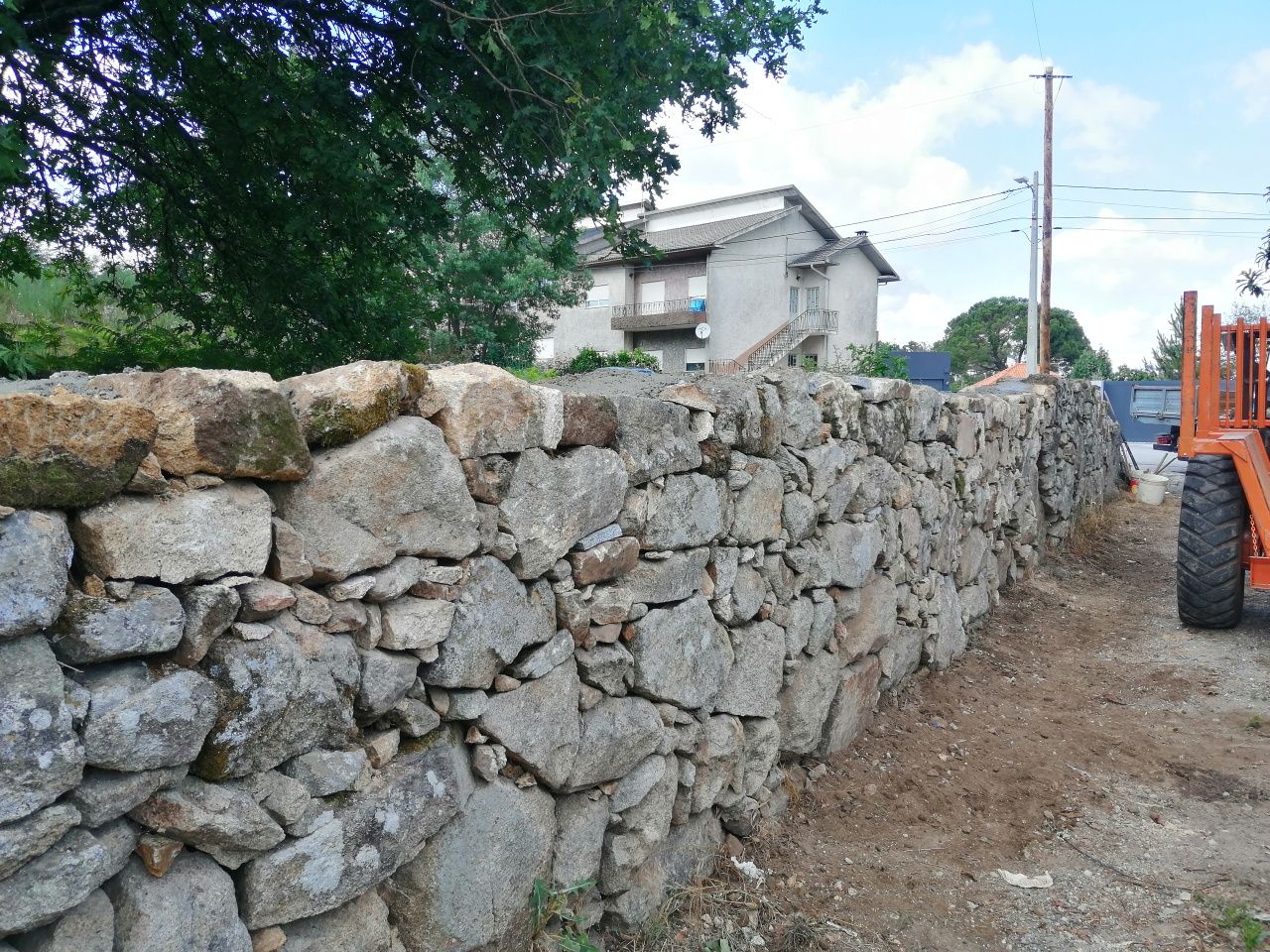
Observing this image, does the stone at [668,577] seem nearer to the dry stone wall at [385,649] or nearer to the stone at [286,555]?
the dry stone wall at [385,649]

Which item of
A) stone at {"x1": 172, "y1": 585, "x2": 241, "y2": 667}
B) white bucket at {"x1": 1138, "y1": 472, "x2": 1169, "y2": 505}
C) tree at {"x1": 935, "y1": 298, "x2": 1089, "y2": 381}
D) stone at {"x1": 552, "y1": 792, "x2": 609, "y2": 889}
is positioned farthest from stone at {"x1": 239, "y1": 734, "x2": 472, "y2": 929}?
tree at {"x1": 935, "y1": 298, "x2": 1089, "y2": 381}

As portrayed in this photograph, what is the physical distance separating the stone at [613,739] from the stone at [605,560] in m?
0.43

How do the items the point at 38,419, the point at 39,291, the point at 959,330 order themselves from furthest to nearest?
the point at 959,330, the point at 39,291, the point at 38,419

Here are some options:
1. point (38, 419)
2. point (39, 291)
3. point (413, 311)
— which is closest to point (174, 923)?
point (38, 419)

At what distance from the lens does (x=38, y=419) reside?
1.66 m

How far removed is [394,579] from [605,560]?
91 cm

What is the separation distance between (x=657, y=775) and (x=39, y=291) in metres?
9.87

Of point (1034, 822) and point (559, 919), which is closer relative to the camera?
point (559, 919)

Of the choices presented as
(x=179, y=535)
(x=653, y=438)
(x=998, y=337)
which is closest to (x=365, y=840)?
(x=179, y=535)

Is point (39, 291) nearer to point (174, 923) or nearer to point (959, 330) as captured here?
point (174, 923)

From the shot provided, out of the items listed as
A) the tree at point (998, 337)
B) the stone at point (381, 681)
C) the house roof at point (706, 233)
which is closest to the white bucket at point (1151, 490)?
the stone at point (381, 681)

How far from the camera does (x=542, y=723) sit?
2.78 m

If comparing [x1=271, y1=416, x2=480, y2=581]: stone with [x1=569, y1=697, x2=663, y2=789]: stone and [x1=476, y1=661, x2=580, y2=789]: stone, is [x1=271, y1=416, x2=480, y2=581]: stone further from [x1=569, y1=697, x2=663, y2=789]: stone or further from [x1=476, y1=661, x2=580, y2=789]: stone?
[x1=569, y1=697, x2=663, y2=789]: stone

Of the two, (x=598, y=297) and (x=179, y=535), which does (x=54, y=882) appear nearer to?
(x=179, y=535)
